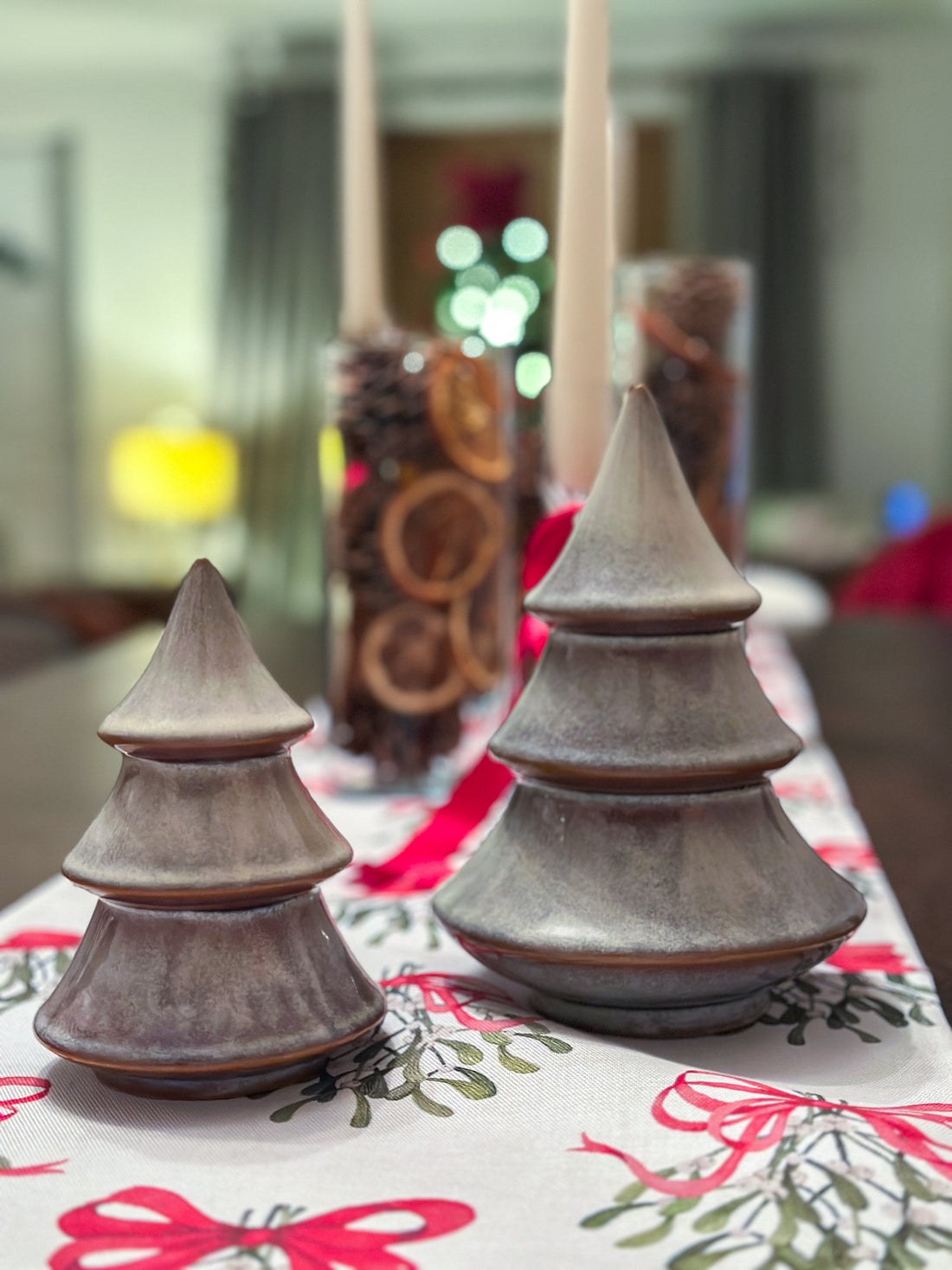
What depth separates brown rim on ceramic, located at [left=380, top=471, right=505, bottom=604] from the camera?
617 millimetres

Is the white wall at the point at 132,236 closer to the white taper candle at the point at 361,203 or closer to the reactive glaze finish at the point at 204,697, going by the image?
the white taper candle at the point at 361,203

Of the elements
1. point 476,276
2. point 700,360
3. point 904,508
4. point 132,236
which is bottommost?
point 904,508

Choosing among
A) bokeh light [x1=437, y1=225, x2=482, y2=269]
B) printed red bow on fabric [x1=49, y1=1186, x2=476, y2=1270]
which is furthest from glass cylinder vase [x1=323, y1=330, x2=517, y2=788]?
bokeh light [x1=437, y1=225, x2=482, y2=269]

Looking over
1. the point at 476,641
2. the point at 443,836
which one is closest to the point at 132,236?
the point at 476,641

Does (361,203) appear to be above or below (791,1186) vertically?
above

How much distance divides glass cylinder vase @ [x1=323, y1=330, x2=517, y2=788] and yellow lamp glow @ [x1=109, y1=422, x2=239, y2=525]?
4700 millimetres

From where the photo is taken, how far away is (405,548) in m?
0.62

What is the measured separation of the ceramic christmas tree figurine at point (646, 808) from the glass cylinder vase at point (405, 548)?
298 millimetres

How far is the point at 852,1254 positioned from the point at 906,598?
2505 mm

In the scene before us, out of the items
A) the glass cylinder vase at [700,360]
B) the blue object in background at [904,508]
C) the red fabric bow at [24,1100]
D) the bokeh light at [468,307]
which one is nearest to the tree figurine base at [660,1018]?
the red fabric bow at [24,1100]

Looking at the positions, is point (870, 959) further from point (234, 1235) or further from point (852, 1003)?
point (234, 1235)

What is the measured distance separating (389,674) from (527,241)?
467 centimetres

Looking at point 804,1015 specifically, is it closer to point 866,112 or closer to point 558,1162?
point 558,1162

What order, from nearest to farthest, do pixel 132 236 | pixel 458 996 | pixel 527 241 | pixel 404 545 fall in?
pixel 458 996 → pixel 404 545 → pixel 527 241 → pixel 132 236
